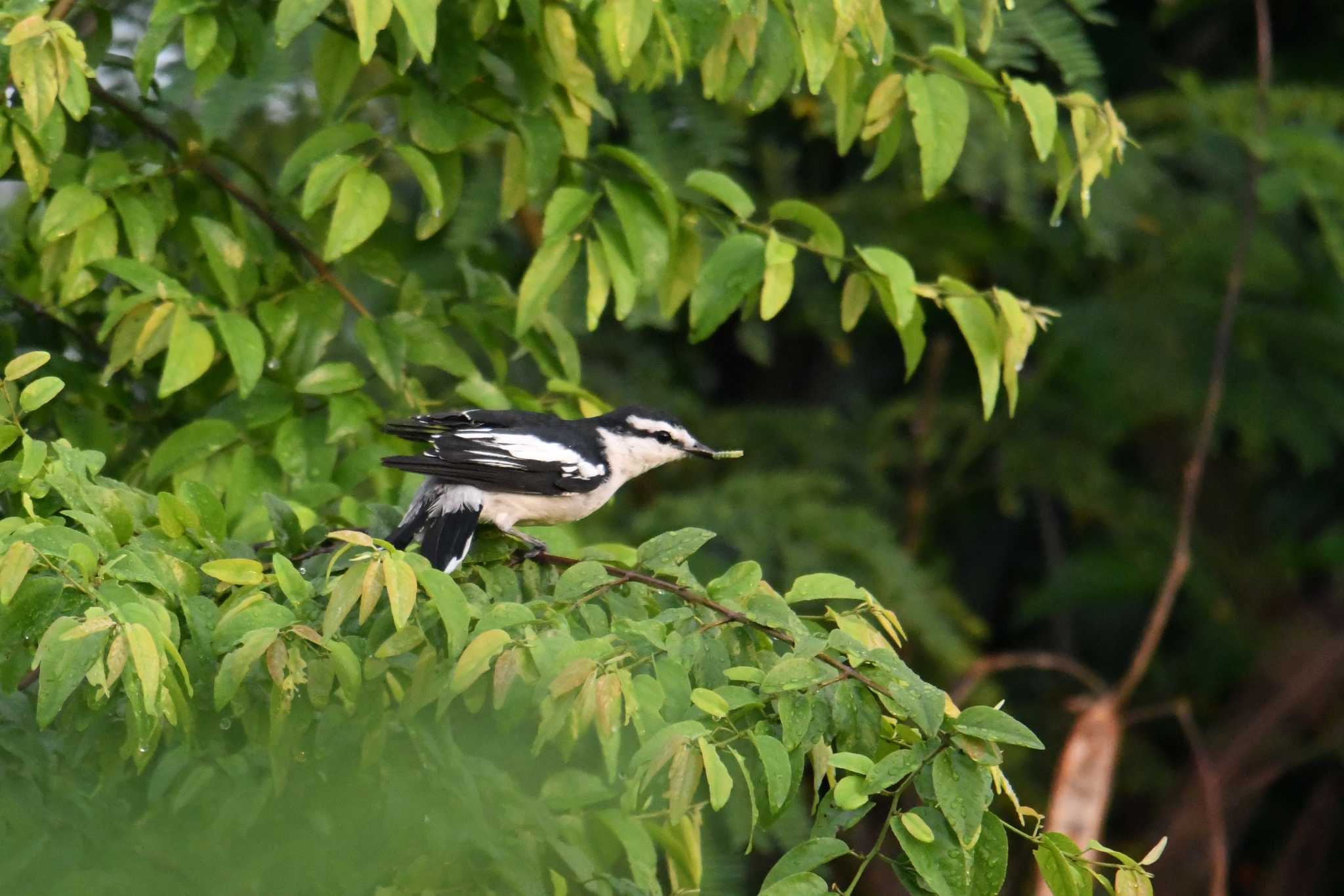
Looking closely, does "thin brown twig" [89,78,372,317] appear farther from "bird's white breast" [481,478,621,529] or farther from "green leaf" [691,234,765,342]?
"green leaf" [691,234,765,342]

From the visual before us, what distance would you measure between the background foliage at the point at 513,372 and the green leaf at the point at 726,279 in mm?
10

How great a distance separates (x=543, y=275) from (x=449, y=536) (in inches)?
25.9

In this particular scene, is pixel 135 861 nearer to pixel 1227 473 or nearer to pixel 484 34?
pixel 484 34

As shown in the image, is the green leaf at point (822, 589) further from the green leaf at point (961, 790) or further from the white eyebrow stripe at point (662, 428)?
the white eyebrow stripe at point (662, 428)

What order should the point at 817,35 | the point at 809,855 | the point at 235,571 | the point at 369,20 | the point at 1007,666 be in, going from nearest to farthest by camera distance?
the point at 809,855, the point at 235,571, the point at 369,20, the point at 817,35, the point at 1007,666

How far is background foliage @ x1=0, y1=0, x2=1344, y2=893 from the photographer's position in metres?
2.60

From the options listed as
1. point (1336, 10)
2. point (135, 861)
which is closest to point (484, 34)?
point (135, 861)

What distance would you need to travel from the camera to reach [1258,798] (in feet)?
29.1

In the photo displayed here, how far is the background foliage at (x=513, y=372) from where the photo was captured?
2598mm

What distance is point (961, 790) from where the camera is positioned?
249cm

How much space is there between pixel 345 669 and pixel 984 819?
3.54 feet

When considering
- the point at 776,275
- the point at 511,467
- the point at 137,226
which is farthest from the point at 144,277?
the point at 776,275

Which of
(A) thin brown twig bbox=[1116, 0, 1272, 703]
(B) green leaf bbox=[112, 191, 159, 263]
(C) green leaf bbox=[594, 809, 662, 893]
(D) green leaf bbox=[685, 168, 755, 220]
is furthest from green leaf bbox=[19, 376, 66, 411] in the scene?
(A) thin brown twig bbox=[1116, 0, 1272, 703]

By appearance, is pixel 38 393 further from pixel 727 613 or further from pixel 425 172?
pixel 727 613
